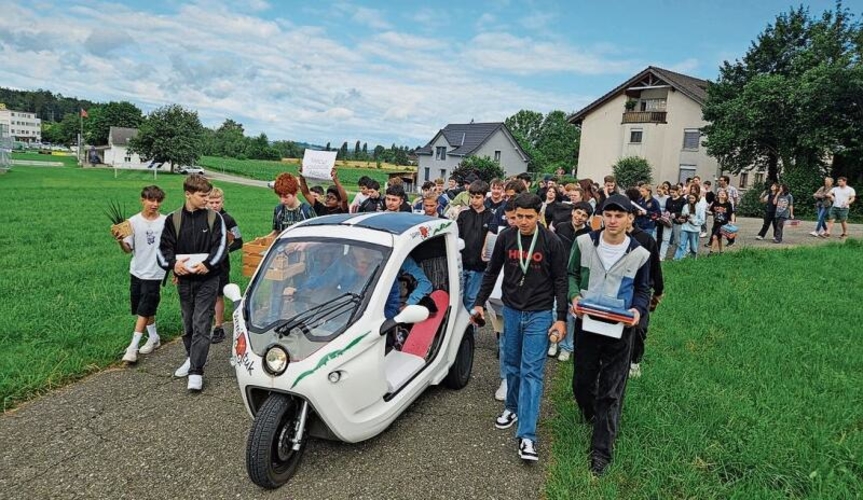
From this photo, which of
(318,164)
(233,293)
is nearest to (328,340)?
(233,293)

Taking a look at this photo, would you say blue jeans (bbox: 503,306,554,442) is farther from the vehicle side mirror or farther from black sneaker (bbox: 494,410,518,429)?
the vehicle side mirror

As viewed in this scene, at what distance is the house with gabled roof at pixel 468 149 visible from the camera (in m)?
56.8

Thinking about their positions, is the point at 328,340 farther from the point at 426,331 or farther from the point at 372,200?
the point at 372,200

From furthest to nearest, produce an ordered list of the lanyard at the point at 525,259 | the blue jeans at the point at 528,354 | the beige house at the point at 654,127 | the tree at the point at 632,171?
the tree at the point at 632,171, the beige house at the point at 654,127, the lanyard at the point at 525,259, the blue jeans at the point at 528,354

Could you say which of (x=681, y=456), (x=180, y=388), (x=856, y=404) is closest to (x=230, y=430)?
(x=180, y=388)

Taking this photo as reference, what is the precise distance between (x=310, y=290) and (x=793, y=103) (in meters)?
26.6

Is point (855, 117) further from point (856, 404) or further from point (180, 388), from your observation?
point (180, 388)

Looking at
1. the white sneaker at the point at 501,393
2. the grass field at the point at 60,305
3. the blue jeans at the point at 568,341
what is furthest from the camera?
the blue jeans at the point at 568,341

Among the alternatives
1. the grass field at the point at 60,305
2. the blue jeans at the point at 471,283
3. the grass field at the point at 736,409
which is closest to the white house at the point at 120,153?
the grass field at the point at 60,305

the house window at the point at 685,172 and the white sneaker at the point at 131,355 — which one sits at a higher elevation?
the house window at the point at 685,172

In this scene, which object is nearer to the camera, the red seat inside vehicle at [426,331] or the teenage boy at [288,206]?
the red seat inside vehicle at [426,331]

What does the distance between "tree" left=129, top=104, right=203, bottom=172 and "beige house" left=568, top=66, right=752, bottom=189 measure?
42.8 meters

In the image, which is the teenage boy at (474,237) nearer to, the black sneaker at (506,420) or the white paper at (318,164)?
the black sneaker at (506,420)

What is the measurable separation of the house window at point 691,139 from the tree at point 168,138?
4994cm
